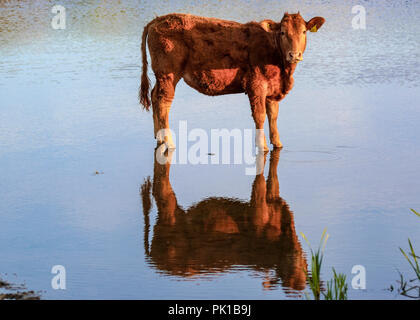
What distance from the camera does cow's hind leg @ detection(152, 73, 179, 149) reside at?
12.0 meters

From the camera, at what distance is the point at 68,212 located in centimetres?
934

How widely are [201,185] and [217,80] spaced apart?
2030 millimetres

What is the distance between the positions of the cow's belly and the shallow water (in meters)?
0.81

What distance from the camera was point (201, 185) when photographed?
10305mm

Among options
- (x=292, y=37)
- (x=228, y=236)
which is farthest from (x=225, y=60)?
(x=228, y=236)

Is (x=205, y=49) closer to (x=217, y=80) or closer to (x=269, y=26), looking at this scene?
(x=217, y=80)

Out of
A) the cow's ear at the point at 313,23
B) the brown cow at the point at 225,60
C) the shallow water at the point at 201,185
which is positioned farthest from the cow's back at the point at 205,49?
the shallow water at the point at 201,185

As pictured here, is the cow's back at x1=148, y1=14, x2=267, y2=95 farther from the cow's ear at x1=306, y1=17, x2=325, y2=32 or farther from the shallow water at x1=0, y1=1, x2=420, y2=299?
the shallow water at x1=0, y1=1, x2=420, y2=299

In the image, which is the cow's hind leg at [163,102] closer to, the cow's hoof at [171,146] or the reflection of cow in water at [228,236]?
the cow's hoof at [171,146]

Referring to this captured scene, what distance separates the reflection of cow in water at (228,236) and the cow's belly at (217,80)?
1944 mm

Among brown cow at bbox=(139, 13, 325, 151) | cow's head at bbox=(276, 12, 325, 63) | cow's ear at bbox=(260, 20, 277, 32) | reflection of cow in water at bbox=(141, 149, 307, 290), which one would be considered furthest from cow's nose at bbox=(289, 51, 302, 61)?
reflection of cow in water at bbox=(141, 149, 307, 290)

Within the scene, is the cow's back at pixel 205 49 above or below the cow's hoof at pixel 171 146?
above

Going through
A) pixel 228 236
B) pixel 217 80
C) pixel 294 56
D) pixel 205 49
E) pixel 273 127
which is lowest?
pixel 228 236

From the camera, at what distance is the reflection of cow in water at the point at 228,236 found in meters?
7.50
